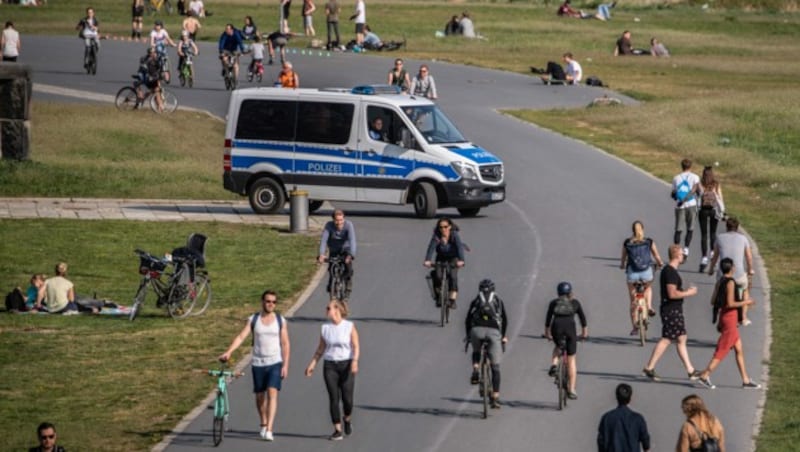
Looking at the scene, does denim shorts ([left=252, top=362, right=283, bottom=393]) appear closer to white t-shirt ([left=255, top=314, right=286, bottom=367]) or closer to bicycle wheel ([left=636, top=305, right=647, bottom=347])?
white t-shirt ([left=255, top=314, right=286, bottom=367])

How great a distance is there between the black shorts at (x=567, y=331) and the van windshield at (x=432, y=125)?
15392mm

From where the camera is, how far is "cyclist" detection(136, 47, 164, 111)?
52.1 m

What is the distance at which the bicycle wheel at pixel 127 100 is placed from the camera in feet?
178

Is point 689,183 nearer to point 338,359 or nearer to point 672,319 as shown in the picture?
point 672,319

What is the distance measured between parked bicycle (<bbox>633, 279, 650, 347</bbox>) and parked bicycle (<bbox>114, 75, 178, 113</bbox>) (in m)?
30.1

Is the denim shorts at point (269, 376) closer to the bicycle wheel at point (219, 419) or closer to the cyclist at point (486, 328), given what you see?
the bicycle wheel at point (219, 419)

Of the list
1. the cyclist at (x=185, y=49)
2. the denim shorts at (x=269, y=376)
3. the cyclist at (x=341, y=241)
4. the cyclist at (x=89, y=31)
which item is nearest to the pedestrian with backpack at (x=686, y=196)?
the cyclist at (x=341, y=241)

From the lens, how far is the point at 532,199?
41.3m

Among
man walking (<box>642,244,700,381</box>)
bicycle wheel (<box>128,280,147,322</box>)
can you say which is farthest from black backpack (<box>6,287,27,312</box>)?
man walking (<box>642,244,700,381</box>)

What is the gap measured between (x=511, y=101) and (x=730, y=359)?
1409 inches

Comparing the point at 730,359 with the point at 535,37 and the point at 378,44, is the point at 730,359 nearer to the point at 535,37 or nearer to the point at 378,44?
the point at 378,44

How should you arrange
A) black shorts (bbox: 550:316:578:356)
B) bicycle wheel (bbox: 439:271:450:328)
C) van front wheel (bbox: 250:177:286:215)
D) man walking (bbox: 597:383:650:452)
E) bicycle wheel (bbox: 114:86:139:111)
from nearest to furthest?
man walking (bbox: 597:383:650:452)
black shorts (bbox: 550:316:578:356)
bicycle wheel (bbox: 439:271:450:328)
van front wheel (bbox: 250:177:286:215)
bicycle wheel (bbox: 114:86:139:111)

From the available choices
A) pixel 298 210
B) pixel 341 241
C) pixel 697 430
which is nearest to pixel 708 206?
pixel 341 241

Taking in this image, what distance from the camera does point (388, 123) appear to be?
37.2 meters
